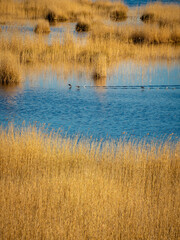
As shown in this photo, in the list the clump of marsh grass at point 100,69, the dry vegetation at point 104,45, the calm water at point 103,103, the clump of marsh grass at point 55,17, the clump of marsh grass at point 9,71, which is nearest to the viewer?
the calm water at point 103,103

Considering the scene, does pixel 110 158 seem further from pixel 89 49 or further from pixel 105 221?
pixel 89 49

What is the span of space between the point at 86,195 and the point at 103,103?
16.5 ft

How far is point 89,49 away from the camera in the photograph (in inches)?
545

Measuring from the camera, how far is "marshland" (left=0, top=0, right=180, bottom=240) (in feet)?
12.2

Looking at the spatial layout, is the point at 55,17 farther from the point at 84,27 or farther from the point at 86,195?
the point at 86,195

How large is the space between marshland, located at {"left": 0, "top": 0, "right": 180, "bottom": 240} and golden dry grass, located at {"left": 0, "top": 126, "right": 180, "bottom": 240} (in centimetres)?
1

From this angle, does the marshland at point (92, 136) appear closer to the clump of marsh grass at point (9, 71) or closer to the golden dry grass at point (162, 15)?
the clump of marsh grass at point (9, 71)

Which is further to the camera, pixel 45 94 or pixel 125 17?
pixel 125 17

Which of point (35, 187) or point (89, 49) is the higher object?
point (89, 49)

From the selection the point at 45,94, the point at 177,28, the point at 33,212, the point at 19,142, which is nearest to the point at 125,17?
the point at 177,28

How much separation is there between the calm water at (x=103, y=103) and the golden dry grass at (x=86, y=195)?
847 millimetres

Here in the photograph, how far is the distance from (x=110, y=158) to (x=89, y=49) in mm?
9217

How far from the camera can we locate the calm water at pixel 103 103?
718cm

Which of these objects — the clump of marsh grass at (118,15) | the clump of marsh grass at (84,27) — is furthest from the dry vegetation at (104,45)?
the clump of marsh grass at (118,15)
